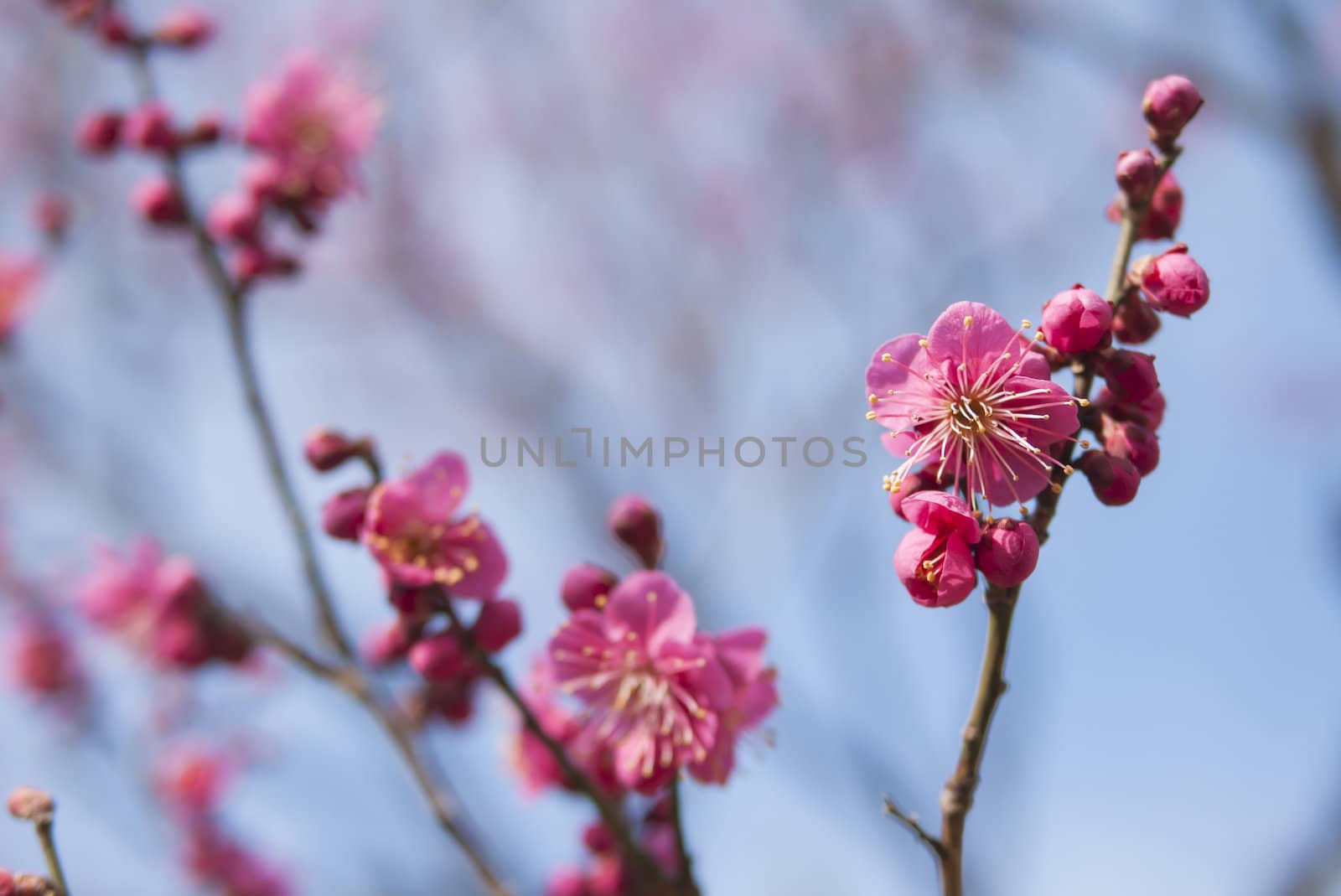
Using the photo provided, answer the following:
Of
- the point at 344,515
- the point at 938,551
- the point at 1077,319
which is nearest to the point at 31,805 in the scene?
the point at 344,515

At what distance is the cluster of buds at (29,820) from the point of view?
124 cm

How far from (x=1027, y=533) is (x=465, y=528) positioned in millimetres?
875

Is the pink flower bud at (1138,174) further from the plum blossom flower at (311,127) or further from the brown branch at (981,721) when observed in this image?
the plum blossom flower at (311,127)

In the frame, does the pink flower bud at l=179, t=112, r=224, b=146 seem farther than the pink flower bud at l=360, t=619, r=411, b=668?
Yes

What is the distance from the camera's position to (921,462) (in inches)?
51.8

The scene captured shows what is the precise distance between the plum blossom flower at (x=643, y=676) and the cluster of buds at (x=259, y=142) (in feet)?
4.84

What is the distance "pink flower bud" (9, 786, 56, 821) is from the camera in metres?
1.30

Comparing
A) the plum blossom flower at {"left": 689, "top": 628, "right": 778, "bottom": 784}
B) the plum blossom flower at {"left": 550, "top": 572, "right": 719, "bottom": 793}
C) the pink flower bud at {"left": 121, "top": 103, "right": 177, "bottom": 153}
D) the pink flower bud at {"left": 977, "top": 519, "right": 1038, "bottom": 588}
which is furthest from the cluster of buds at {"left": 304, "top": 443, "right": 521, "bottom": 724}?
the pink flower bud at {"left": 121, "top": 103, "right": 177, "bottom": 153}

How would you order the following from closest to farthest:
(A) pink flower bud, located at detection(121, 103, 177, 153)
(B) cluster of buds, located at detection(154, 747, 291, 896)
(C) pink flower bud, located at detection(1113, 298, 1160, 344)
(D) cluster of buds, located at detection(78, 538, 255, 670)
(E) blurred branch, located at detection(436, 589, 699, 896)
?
(C) pink flower bud, located at detection(1113, 298, 1160, 344)
(E) blurred branch, located at detection(436, 589, 699, 896)
(D) cluster of buds, located at detection(78, 538, 255, 670)
(A) pink flower bud, located at detection(121, 103, 177, 153)
(B) cluster of buds, located at detection(154, 747, 291, 896)

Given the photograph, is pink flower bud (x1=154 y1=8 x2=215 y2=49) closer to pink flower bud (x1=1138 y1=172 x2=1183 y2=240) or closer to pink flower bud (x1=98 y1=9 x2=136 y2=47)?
pink flower bud (x1=98 y1=9 x2=136 y2=47)

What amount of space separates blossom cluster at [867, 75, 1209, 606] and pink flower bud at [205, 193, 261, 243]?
184cm

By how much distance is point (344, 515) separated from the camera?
1614 mm

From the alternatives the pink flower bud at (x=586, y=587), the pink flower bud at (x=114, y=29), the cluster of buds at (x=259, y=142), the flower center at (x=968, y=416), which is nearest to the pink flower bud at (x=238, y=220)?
the cluster of buds at (x=259, y=142)

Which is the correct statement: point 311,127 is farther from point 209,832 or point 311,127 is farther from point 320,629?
point 209,832
